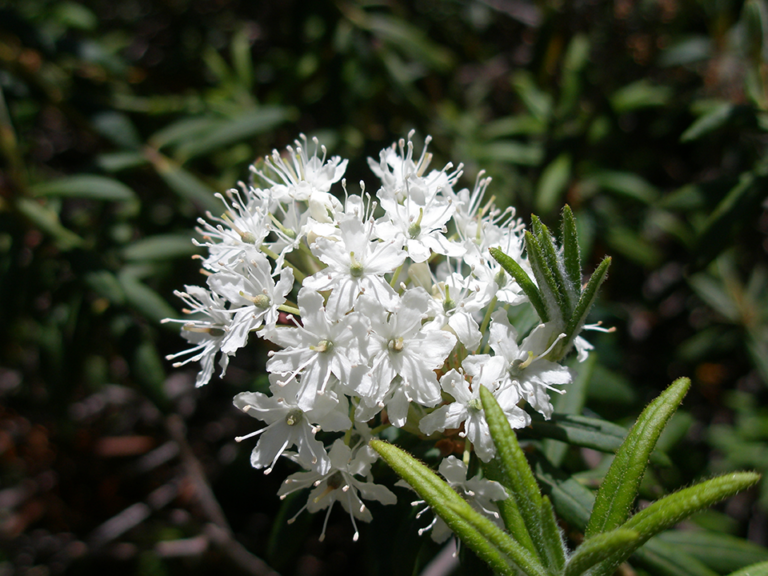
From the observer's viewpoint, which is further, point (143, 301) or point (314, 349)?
point (143, 301)

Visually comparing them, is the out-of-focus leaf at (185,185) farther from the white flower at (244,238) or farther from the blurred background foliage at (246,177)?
the white flower at (244,238)

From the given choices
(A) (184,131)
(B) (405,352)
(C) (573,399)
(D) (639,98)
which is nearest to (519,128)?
(D) (639,98)

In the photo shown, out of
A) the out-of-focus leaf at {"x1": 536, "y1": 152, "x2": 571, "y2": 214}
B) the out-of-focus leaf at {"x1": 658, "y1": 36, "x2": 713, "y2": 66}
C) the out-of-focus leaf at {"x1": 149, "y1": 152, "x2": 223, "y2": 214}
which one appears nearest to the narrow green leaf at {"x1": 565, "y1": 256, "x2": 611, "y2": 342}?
the out-of-focus leaf at {"x1": 536, "y1": 152, "x2": 571, "y2": 214}

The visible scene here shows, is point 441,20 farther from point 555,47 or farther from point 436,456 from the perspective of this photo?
point 436,456

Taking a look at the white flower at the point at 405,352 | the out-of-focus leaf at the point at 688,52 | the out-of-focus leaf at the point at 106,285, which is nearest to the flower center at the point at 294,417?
the white flower at the point at 405,352

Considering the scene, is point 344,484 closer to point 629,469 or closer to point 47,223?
point 629,469

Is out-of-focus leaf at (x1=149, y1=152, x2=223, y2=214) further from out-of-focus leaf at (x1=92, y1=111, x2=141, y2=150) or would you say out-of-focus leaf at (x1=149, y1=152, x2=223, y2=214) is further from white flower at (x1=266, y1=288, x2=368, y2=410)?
white flower at (x1=266, y1=288, x2=368, y2=410)
